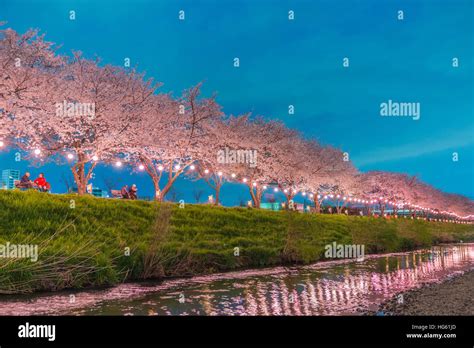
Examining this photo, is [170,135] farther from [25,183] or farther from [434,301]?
[434,301]

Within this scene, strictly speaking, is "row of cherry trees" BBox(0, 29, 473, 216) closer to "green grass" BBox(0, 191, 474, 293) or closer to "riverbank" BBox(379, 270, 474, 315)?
"green grass" BBox(0, 191, 474, 293)

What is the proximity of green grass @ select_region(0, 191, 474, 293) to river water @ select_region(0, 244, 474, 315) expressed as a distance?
37.2 inches

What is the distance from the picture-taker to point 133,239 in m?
22.5

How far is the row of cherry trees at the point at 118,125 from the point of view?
98.3 feet

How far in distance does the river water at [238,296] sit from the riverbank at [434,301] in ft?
2.17

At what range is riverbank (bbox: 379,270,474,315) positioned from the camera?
1166cm

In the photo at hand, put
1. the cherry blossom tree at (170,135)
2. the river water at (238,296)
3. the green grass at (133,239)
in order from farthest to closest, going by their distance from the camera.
Result: the cherry blossom tree at (170,135), the green grass at (133,239), the river water at (238,296)

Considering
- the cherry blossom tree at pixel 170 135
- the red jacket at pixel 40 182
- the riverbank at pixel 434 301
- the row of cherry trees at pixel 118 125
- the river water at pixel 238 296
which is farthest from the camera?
the cherry blossom tree at pixel 170 135

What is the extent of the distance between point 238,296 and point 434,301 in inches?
245

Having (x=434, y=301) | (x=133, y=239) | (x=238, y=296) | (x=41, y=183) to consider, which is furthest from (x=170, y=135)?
(x=434, y=301)

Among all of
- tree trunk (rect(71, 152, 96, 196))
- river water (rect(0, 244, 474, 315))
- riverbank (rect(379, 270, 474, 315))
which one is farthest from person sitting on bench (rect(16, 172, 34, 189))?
riverbank (rect(379, 270, 474, 315))

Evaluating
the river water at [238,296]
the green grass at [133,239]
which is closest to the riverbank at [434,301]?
the river water at [238,296]

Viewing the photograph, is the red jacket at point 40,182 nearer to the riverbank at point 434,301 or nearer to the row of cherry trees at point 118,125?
the row of cherry trees at point 118,125
